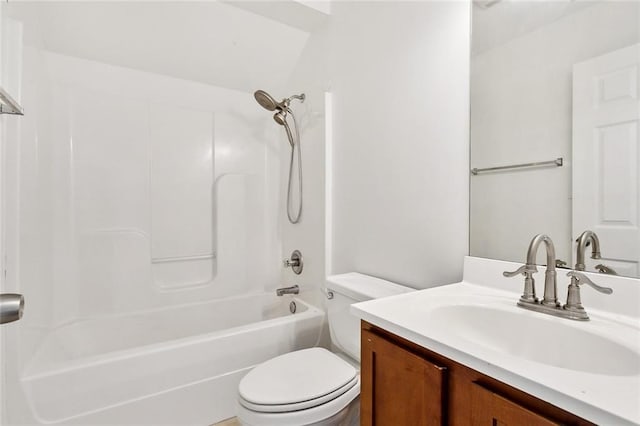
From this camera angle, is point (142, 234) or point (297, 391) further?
point (142, 234)

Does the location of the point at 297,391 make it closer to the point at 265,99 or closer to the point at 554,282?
the point at 554,282

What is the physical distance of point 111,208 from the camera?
197 centimetres

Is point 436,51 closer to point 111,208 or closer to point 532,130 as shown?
point 532,130

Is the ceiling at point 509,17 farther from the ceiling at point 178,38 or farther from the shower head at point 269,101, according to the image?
the ceiling at point 178,38

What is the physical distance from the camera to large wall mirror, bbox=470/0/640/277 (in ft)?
2.69

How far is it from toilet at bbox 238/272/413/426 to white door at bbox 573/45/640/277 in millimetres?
694

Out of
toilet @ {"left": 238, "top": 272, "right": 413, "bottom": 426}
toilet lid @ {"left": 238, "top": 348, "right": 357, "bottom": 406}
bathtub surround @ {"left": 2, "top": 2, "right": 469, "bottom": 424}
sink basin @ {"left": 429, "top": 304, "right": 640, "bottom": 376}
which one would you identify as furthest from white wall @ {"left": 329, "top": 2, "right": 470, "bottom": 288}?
toilet lid @ {"left": 238, "top": 348, "right": 357, "bottom": 406}

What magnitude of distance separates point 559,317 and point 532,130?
59 centimetres

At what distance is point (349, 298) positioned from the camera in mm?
1372

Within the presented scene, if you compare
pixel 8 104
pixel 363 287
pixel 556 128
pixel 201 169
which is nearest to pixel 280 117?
pixel 201 169

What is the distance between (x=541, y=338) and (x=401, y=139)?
36.7 inches

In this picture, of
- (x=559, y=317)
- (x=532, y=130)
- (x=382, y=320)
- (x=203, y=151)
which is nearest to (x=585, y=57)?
(x=532, y=130)

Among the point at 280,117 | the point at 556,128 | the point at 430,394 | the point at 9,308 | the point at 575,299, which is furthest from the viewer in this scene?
the point at 280,117

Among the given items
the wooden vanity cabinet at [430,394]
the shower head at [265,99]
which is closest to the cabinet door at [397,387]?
the wooden vanity cabinet at [430,394]
